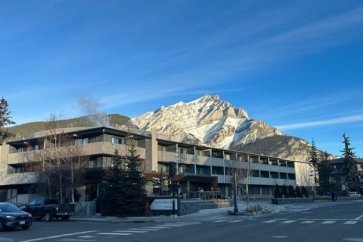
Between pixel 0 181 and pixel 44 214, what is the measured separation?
32.4 m

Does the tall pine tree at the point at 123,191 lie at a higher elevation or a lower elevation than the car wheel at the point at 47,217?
higher

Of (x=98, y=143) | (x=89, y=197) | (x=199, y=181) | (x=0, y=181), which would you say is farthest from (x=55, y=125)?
(x=199, y=181)

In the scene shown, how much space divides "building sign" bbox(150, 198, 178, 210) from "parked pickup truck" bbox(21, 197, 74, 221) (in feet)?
22.5

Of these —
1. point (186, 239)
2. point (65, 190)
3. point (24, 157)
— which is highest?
point (24, 157)

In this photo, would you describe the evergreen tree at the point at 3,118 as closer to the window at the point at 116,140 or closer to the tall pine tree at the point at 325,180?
the window at the point at 116,140

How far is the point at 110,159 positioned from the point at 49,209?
64.6ft

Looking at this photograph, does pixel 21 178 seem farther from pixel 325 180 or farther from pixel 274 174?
pixel 325 180

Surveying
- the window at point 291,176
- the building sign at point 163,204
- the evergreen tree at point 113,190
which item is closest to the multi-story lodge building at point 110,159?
the evergreen tree at point 113,190

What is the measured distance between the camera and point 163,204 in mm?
36656

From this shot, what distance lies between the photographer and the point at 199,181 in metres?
69.5

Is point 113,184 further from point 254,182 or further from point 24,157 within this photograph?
point 254,182

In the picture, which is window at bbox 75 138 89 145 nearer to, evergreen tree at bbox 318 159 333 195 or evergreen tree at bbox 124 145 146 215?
evergreen tree at bbox 124 145 146 215

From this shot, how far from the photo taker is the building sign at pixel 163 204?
3603 cm

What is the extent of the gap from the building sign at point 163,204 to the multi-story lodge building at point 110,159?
12.1m
